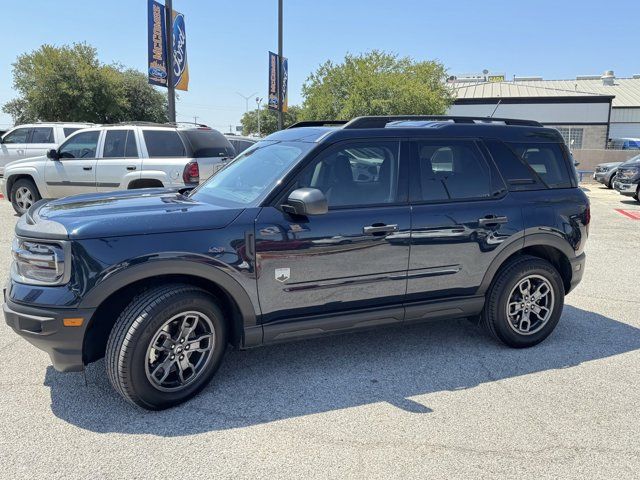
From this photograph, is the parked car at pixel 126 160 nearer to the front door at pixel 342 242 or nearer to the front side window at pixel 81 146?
the front side window at pixel 81 146

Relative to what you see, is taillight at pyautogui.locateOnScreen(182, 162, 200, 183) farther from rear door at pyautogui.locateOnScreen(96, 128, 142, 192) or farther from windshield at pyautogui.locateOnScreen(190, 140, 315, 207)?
windshield at pyautogui.locateOnScreen(190, 140, 315, 207)

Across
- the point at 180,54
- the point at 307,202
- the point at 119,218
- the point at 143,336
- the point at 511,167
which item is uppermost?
the point at 180,54

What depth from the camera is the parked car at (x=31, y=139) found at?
13.6m

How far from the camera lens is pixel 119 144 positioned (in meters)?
9.59

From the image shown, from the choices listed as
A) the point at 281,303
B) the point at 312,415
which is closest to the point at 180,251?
the point at 281,303

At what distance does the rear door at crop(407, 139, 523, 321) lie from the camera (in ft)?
13.2

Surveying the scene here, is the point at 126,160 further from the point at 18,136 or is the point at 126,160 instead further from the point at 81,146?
the point at 18,136

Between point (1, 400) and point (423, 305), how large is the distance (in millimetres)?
3043

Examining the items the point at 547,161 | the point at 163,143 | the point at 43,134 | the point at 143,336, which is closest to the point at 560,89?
the point at 43,134

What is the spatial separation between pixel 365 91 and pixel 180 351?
27119mm

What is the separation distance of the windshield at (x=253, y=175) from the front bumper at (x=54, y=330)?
1.25 meters

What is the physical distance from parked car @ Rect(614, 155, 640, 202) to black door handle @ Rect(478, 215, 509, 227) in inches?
566

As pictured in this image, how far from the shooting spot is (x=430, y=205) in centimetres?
406

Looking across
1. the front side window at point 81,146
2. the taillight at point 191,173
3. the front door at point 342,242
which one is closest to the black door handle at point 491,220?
the front door at point 342,242
